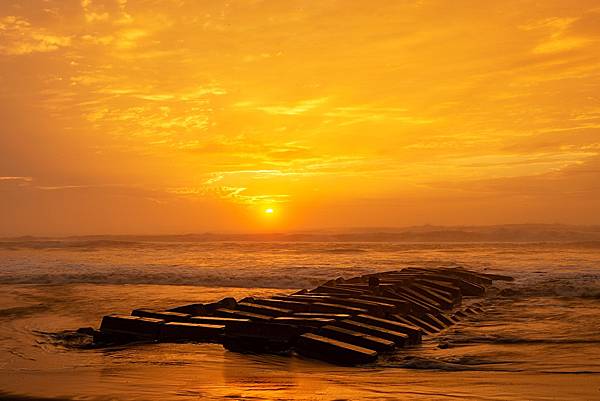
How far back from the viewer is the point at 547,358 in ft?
32.2

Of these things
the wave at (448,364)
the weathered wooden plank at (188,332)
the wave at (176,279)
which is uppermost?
the weathered wooden plank at (188,332)

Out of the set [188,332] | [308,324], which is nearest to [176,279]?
[188,332]

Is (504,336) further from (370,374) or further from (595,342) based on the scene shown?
(370,374)

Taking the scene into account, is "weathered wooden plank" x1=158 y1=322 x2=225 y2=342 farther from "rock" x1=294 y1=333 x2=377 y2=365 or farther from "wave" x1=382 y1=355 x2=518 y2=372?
"wave" x1=382 y1=355 x2=518 y2=372

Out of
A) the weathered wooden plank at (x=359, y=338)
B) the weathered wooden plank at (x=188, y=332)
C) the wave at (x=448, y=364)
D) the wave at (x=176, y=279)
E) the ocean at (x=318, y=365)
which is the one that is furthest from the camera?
the wave at (x=176, y=279)

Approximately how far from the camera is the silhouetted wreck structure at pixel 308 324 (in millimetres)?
9836

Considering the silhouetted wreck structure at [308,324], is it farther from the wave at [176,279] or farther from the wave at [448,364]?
the wave at [176,279]

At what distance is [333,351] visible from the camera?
9.30 metres

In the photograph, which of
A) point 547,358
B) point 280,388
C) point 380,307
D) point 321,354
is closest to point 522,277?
point 380,307

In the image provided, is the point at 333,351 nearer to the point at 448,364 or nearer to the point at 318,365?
the point at 318,365

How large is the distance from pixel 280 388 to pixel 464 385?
2.27 metres

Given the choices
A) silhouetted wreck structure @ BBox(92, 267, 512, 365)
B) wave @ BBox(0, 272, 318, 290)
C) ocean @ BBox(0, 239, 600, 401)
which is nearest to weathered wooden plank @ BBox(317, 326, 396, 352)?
silhouetted wreck structure @ BBox(92, 267, 512, 365)

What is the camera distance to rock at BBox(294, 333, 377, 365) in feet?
30.0

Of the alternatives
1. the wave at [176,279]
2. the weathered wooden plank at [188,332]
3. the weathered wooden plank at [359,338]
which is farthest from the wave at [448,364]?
the wave at [176,279]
